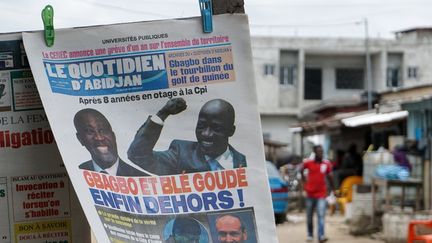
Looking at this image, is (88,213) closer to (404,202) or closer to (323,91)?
(404,202)

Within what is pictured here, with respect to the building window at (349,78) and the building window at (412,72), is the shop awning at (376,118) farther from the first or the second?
the building window at (412,72)

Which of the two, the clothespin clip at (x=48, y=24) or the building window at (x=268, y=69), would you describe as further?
the building window at (x=268, y=69)

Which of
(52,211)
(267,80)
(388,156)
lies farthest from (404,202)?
(267,80)

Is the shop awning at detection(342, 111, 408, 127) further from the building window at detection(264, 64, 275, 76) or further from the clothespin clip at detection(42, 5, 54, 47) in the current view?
the building window at detection(264, 64, 275, 76)

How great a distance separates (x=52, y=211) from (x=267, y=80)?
4120 cm

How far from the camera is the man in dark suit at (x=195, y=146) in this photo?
10.1ft

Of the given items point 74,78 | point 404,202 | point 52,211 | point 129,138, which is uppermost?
point 74,78

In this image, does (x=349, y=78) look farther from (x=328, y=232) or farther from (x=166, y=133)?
(x=166, y=133)

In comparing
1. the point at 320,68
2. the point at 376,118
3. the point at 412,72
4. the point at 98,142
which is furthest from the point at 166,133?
the point at 412,72

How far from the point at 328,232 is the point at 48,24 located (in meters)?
12.2

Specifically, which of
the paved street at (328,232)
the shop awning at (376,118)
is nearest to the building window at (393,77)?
the shop awning at (376,118)

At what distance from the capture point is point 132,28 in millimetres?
3096

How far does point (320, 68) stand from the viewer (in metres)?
45.3

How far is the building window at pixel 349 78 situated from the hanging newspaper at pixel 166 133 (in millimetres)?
42840
